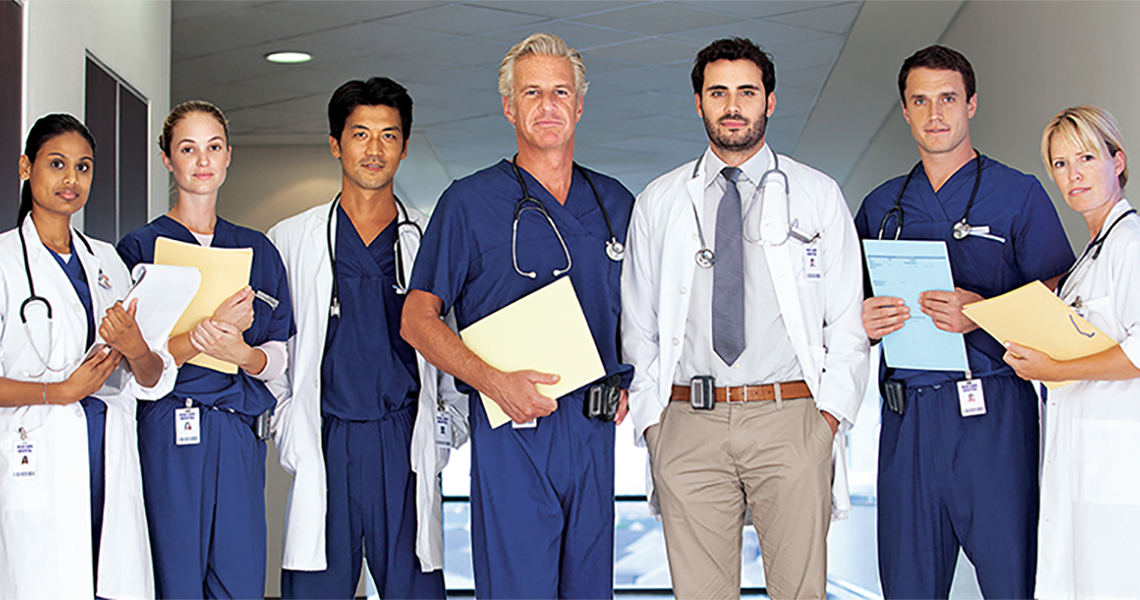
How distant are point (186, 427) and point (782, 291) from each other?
1701 millimetres

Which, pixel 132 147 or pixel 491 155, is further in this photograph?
pixel 491 155

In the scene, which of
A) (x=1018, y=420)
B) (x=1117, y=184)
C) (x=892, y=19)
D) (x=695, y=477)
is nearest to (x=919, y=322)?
(x=1018, y=420)

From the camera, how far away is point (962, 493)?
2.81 metres

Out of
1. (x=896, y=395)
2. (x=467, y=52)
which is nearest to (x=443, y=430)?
(x=896, y=395)

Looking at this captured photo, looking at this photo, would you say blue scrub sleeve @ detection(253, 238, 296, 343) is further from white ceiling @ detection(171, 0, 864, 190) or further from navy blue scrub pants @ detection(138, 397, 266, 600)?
white ceiling @ detection(171, 0, 864, 190)

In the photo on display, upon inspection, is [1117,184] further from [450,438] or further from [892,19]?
[892,19]

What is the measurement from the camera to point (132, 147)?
404cm

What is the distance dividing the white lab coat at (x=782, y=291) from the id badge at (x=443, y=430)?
573 millimetres

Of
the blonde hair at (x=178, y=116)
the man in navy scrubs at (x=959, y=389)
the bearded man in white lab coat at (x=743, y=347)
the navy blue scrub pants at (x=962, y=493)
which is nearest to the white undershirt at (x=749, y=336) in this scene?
the bearded man in white lab coat at (x=743, y=347)

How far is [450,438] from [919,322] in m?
1.43

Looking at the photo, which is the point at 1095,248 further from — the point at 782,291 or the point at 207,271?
the point at 207,271

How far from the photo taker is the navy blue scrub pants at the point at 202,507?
2756mm

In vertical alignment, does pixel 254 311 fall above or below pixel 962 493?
above

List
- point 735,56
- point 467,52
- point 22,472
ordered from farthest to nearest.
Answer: point 467,52
point 735,56
point 22,472
